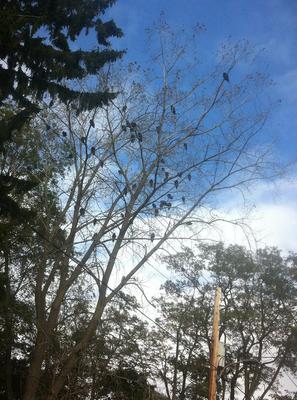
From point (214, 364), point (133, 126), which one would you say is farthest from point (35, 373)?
point (133, 126)

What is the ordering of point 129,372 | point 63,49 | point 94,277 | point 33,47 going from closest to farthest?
point 33,47 < point 63,49 < point 94,277 < point 129,372

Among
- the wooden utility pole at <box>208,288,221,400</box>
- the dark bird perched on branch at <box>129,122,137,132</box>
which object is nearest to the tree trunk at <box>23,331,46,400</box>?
the wooden utility pole at <box>208,288,221,400</box>

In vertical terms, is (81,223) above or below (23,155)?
below

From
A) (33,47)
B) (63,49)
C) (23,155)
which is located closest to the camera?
(33,47)

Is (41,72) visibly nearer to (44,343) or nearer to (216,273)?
(44,343)

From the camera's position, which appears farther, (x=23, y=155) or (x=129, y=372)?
(x=23, y=155)

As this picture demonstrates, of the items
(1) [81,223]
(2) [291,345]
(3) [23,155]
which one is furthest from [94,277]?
(2) [291,345]

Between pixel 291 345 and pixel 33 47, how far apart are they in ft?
71.7

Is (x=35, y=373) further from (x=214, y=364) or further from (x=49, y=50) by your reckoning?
(x=49, y=50)

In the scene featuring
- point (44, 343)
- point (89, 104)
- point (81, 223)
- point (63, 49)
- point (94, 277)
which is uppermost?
point (63, 49)

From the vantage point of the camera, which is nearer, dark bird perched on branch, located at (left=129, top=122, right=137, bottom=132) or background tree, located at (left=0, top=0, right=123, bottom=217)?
background tree, located at (left=0, top=0, right=123, bottom=217)

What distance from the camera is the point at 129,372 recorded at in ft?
43.4

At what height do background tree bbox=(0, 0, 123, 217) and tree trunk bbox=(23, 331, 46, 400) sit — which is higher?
background tree bbox=(0, 0, 123, 217)

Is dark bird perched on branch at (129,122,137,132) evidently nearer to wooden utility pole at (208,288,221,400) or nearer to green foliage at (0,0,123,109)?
green foliage at (0,0,123,109)
